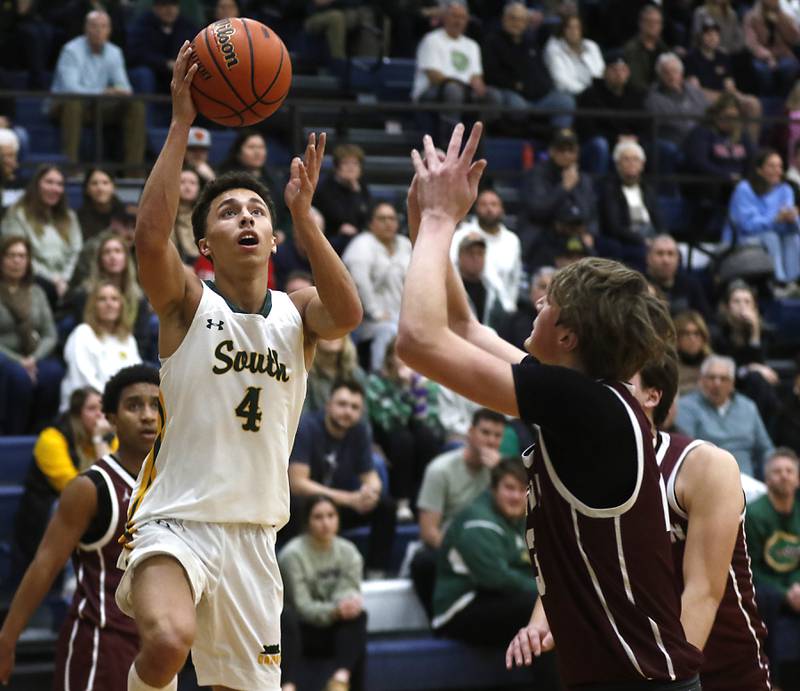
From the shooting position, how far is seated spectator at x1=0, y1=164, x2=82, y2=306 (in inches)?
394

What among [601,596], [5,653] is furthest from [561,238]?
[601,596]

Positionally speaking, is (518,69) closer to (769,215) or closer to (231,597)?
(769,215)

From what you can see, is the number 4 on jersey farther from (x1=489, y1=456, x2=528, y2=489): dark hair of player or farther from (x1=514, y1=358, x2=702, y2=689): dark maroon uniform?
(x1=489, y1=456, x2=528, y2=489): dark hair of player

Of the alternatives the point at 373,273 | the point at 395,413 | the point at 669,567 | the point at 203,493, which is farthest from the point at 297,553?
the point at 669,567

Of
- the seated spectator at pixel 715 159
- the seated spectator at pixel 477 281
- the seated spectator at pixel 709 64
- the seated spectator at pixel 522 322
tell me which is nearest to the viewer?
the seated spectator at pixel 522 322

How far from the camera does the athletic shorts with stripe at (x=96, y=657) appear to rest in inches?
214

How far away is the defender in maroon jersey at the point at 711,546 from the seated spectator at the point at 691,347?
6282 millimetres

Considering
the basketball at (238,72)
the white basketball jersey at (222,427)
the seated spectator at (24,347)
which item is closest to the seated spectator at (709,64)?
the seated spectator at (24,347)

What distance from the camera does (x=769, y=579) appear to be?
364 inches

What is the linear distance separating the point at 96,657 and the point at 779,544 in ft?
16.9

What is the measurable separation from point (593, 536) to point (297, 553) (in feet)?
16.7

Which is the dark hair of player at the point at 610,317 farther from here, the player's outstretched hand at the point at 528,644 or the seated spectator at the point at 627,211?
the seated spectator at the point at 627,211

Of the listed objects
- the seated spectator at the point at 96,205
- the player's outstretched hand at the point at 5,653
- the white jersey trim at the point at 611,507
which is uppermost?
the white jersey trim at the point at 611,507

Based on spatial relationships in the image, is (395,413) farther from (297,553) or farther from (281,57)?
(281,57)
